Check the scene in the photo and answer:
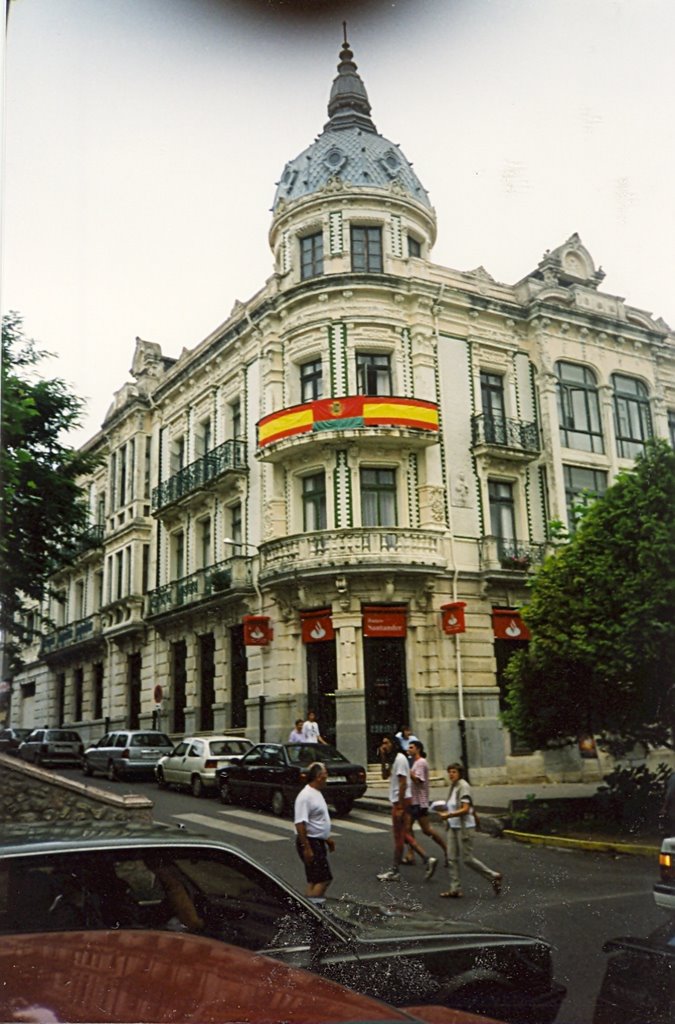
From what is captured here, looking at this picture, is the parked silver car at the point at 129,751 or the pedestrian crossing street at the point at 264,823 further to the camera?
the parked silver car at the point at 129,751

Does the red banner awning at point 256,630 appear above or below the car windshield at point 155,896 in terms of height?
above

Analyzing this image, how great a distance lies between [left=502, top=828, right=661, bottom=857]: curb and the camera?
2.67 meters

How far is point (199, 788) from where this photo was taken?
3748mm

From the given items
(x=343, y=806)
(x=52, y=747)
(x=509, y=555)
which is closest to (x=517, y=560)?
(x=509, y=555)

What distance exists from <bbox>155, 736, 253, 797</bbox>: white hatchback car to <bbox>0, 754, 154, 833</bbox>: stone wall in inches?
7.8

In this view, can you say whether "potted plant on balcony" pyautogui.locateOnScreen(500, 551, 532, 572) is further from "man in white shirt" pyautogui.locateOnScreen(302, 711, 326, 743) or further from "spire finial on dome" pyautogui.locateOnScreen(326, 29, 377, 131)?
"spire finial on dome" pyautogui.locateOnScreen(326, 29, 377, 131)

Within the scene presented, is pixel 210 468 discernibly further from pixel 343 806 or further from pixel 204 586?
pixel 343 806

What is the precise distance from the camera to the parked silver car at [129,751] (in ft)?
13.6

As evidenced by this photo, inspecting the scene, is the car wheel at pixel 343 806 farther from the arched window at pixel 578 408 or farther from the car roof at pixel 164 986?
the arched window at pixel 578 408

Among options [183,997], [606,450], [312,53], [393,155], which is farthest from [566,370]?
[183,997]

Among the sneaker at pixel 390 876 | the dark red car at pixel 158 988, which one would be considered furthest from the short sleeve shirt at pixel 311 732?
the dark red car at pixel 158 988

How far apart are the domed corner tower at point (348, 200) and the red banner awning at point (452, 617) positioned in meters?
1.64

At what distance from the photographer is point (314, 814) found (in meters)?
3.11

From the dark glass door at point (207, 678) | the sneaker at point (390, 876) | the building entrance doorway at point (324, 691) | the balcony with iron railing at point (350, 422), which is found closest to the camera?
the sneaker at point (390, 876)
